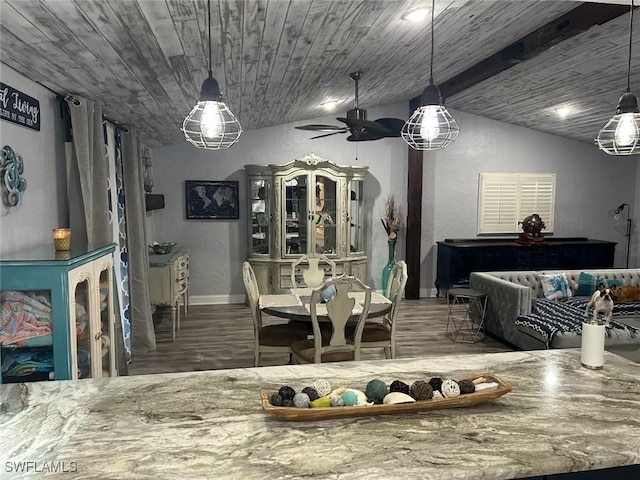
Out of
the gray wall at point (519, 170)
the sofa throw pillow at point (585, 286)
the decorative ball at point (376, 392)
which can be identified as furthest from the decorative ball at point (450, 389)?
the gray wall at point (519, 170)

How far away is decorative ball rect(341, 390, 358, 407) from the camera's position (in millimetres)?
1431

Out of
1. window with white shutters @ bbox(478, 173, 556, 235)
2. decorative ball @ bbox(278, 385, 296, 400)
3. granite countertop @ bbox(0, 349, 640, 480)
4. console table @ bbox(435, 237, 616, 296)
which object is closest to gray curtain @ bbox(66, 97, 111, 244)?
granite countertop @ bbox(0, 349, 640, 480)

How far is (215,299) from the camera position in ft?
21.9

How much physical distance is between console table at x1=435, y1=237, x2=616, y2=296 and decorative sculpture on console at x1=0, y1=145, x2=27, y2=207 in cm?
541

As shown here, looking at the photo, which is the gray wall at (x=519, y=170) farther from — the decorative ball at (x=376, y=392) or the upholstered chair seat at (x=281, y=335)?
the decorative ball at (x=376, y=392)

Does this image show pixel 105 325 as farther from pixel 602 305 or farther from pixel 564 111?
pixel 564 111

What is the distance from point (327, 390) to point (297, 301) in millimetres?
2228

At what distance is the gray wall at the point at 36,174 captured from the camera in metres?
2.37

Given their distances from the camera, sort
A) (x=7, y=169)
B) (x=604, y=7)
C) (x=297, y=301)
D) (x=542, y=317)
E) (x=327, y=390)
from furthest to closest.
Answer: (x=542, y=317) < (x=297, y=301) < (x=604, y=7) < (x=7, y=169) < (x=327, y=390)

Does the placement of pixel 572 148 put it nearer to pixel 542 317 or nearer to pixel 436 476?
pixel 542 317

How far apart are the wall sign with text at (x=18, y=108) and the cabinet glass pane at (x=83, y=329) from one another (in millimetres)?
889

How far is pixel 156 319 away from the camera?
5.65 metres

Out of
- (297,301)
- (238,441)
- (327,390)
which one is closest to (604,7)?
(297,301)

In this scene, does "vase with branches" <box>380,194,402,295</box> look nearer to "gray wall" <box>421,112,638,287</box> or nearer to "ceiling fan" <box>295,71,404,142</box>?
"gray wall" <box>421,112,638,287</box>
